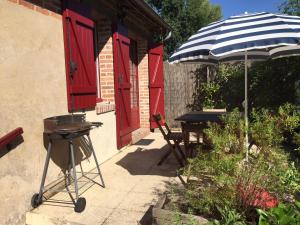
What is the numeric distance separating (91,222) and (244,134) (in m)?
1.73

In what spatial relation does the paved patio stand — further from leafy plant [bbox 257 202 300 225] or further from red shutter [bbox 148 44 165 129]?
red shutter [bbox 148 44 165 129]

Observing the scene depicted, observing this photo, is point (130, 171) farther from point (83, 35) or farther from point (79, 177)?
point (83, 35)

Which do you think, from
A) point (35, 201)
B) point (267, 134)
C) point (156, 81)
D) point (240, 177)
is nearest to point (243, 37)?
point (267, 134)

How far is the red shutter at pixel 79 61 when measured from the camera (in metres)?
3.94

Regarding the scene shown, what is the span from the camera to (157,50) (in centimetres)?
824

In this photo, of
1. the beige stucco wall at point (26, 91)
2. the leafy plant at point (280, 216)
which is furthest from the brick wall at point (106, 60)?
the leafy plant at point (280, 216)

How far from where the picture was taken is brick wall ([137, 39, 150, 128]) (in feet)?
26.3

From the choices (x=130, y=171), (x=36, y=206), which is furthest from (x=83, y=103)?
(x=36, y=206)

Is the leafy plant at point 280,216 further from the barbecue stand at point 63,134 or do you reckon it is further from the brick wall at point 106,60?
the brick wall at point 106,60

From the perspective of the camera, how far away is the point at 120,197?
363cm

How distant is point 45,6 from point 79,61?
882 mm

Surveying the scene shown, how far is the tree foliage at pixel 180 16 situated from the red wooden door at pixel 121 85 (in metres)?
11.4

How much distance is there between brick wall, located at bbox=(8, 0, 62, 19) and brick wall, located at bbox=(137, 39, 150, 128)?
4287 mm

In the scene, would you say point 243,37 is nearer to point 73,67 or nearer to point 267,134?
point 267,134
